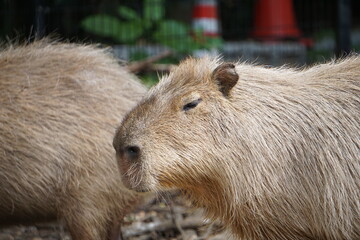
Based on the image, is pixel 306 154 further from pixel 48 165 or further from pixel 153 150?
pixel 48 165

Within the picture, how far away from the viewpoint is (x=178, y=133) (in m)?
3.29

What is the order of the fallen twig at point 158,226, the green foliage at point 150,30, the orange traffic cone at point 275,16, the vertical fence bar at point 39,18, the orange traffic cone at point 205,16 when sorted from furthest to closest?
the orange traffic cone at point 275,16
the orange traffic cone at point 205,16
the green foliage at point 150,30
the vertical fence bar at point 39,18
the fallen twig at point 158,226

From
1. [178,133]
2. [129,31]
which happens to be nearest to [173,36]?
[129,31]

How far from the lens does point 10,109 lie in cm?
426

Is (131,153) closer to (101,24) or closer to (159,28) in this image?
(101,24)

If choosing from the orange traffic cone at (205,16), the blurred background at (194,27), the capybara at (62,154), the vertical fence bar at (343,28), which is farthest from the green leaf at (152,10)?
the capybara at (62,154)

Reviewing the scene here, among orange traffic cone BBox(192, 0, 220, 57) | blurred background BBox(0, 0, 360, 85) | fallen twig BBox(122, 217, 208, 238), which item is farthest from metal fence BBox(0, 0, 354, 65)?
fallen twig BBox(122, 217, 208, 238)

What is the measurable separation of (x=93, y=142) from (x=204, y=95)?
1.02 meters

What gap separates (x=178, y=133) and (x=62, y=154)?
109cm

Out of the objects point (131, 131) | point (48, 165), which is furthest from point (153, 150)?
point (48, 165)

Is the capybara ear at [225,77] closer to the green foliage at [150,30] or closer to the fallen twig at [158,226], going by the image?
the fallen twig at [158,226]

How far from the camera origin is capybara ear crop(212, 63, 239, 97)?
3.35 m

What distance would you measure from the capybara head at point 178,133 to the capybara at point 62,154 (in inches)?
33.5

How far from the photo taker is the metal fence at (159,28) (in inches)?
278
